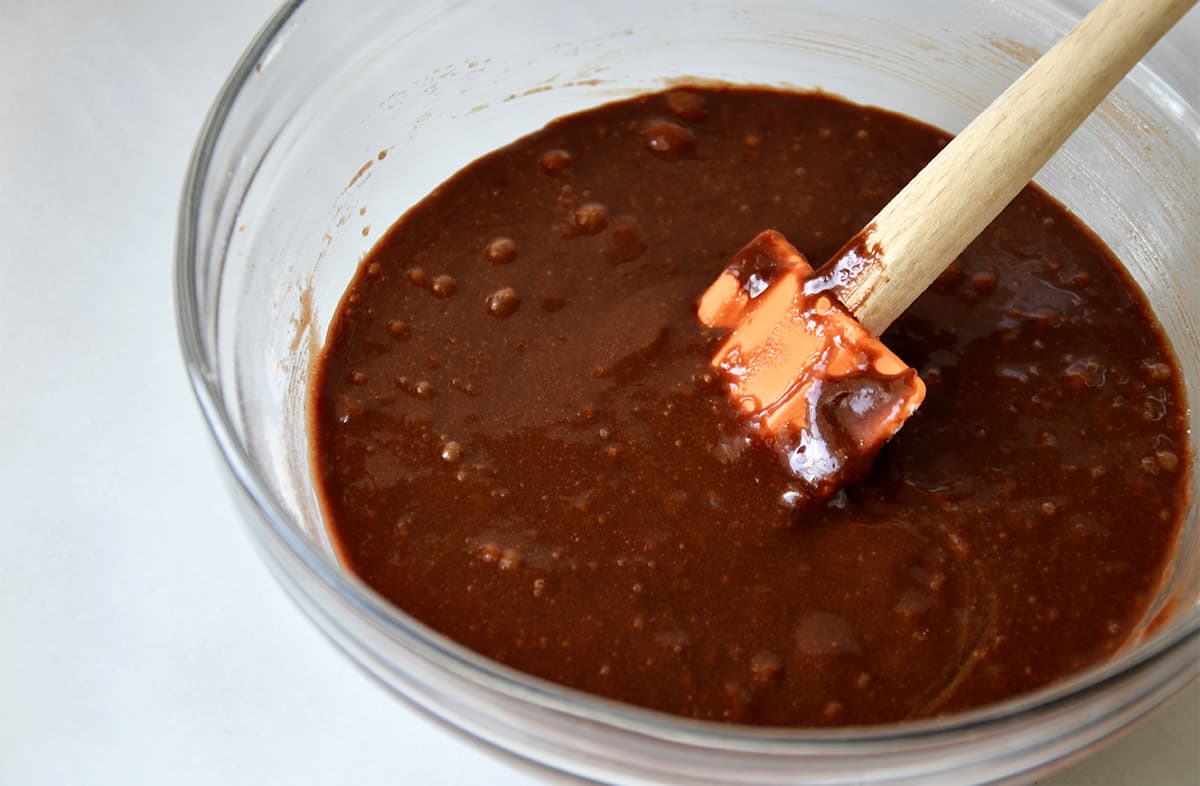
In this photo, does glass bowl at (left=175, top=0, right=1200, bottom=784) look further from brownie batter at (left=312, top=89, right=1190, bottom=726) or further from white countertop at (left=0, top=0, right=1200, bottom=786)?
white countertop at (left=0, top=0, right=1200, bottom=786)

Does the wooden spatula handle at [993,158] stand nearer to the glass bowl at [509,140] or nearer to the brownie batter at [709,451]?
the brownie batter at [709,451]

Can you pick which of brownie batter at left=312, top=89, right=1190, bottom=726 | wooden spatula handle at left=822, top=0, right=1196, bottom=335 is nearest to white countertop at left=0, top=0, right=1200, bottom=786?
brownie batter at left=312, top=89, right=1190, bottom=726

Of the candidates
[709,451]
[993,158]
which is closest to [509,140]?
[709,451]

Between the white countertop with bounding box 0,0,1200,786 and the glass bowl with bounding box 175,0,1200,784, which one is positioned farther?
the white countertop with bounding box 0,0,1200,786

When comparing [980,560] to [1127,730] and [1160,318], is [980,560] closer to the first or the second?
[1127,730]

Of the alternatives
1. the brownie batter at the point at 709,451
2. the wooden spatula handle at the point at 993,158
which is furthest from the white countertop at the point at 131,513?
the wooden spatula handle at the point at 993,158

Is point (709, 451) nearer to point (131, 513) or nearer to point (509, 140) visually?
point (509, 140)
